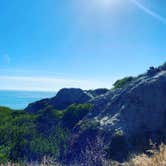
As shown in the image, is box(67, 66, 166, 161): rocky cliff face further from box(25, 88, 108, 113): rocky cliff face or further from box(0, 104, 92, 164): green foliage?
box(25, 88, 108, 113): rocky cliff face

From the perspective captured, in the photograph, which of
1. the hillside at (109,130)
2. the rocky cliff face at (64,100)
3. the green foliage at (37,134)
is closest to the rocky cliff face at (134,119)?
the hillside at (109,130)

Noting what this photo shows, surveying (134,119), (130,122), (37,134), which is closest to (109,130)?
(130,122)

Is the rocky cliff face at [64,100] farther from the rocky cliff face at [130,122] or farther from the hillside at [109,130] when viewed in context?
the rocky cliff face at [130,122]

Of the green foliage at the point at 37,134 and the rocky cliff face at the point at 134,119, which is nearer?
the rocky cliff face at the point at 134,119

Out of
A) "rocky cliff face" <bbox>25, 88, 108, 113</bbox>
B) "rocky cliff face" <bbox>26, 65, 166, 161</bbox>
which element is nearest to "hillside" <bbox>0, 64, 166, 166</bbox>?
"rocky cliff face" <bbox>26, 65, 166, 161</bbox>

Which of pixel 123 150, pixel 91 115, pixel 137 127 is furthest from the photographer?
pixel 91 115

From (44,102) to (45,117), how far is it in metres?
5.94

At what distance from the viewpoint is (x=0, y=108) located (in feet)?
92.9

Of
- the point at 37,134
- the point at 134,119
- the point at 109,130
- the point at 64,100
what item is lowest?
the point at 37,134

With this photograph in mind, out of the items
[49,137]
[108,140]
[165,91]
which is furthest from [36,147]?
[165,91]

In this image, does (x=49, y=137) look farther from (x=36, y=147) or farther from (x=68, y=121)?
(x=68, y=121)

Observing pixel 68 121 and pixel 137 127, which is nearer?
pixel 137 127

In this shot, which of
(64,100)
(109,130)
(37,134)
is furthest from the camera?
(64,100)

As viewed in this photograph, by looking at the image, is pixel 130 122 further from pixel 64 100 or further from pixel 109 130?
pixel 64 100
